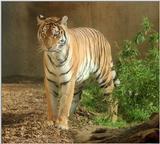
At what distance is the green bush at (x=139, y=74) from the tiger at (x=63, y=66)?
0.10 meters

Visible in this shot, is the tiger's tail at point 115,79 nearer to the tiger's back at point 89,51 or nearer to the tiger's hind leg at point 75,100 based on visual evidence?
the tiger's back at point 89,51

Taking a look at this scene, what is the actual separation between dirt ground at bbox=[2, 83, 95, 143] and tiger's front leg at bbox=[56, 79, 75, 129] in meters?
0.05

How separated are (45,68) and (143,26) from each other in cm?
60

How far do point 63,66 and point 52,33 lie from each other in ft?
0.67

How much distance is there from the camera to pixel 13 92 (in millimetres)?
4059

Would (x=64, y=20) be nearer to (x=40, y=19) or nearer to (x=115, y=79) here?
(x=40, y=19)

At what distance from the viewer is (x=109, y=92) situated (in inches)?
146

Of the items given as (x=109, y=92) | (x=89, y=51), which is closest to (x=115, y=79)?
(x=109, y=92)

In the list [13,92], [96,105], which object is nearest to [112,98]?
[96,105]

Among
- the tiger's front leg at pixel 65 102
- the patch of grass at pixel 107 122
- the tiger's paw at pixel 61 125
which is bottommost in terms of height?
the tiger's paw at pixel 61 125

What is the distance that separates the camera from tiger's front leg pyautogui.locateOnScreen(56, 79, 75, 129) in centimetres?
353

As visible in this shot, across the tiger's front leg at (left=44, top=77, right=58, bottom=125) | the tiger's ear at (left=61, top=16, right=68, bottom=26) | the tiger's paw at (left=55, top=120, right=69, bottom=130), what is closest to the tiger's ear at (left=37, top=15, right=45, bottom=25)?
the tiger's ear at (left=61, top=16, right=68, bottom=26)

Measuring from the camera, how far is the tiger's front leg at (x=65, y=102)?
353cm

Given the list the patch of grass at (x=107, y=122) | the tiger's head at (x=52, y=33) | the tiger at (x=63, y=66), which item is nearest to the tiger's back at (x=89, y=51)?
the tiger at (x=63, y=66)
